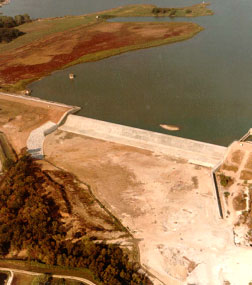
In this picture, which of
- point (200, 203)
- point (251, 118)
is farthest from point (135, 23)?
point (200, 203)

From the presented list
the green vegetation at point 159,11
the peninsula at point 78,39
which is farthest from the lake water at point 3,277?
the green vegetation at point 159,11

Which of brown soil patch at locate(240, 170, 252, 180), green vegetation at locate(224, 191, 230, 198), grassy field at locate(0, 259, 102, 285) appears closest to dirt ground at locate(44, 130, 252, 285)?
green vegetation at locate(224, 191, 230, 198)

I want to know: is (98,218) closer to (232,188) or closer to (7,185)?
(7,185)

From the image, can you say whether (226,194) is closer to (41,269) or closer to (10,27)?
(41,269)

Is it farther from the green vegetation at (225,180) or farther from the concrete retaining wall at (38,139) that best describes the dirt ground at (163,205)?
the green vegetation at (225,180)

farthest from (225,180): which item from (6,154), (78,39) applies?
(78,39)

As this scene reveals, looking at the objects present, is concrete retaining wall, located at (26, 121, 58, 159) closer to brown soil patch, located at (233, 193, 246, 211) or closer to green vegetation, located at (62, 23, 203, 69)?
brown soil patch, located at (233, 193, 246, 211)
